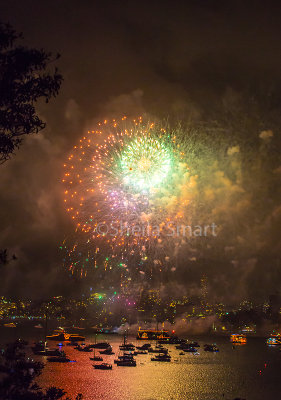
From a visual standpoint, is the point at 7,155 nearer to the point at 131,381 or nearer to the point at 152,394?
the point at 152,394

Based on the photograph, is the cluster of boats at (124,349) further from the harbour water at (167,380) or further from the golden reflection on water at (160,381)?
the golden reflection on water at (160,381)

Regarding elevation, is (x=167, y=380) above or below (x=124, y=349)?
below

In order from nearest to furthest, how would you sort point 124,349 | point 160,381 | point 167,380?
point 160,381 → point 167,380 → point 124,349

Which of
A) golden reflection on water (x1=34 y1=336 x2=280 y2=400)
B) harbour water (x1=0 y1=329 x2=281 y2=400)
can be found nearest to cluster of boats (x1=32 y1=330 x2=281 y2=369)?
harbour water (x1=0 y1=329 x2=281 y2=400)

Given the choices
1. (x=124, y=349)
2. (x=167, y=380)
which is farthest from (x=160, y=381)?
(x=124, y=349)

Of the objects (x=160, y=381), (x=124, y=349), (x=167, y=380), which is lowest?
(x=160, y=381)

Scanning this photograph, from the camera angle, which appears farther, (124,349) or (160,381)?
(124,349)

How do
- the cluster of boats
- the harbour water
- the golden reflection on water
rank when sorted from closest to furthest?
the golden reflection on water, the harbour water, the cluster of boats

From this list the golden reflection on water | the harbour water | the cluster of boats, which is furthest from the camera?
the cluster of boats

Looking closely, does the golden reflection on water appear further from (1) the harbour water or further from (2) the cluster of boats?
(2) the cluster of boats

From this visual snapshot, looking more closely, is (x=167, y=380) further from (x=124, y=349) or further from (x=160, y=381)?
(x=124, y=349)

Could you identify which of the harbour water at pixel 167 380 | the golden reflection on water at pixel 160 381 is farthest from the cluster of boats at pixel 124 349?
the golden reflection on water at pixel 160 381

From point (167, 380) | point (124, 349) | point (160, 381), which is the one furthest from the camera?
point (124, 349)
